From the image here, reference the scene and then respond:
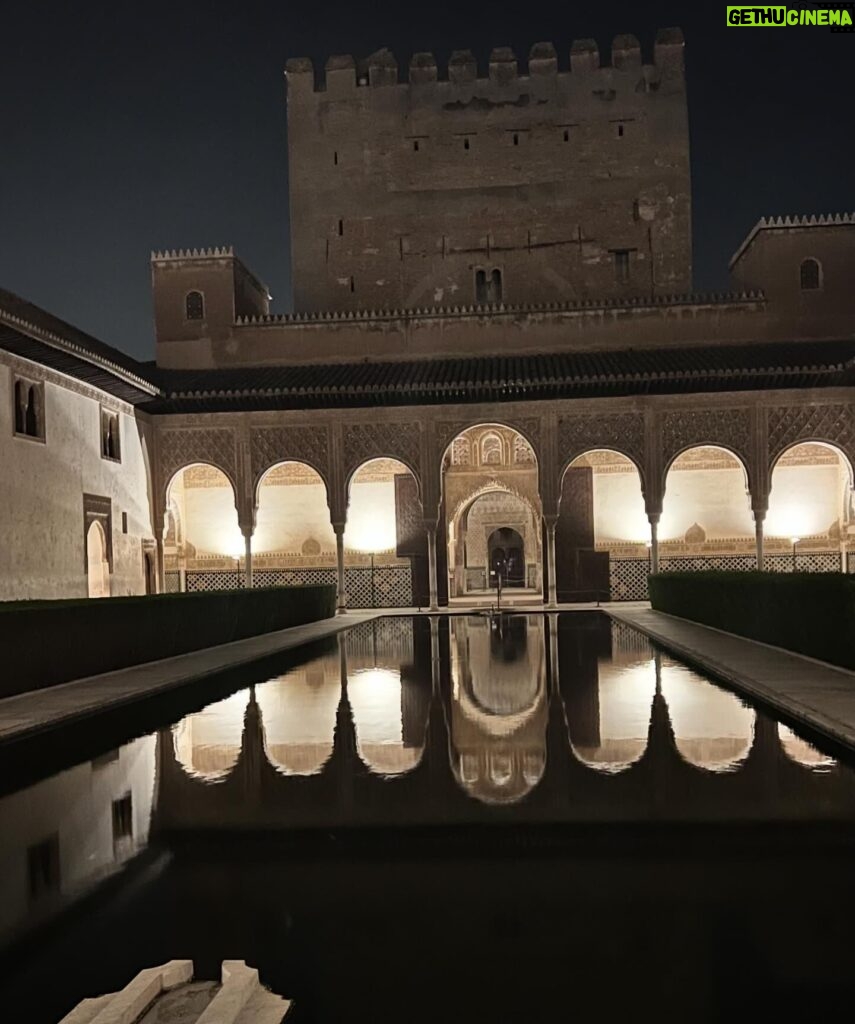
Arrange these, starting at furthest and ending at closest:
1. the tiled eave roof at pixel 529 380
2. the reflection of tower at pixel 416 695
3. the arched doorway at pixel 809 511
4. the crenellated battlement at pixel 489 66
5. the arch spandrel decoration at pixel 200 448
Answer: the crenellated battlement at pixel 489 66, the arched doorway at pixel 809 511, the arch spandrel decoration at pixel 200 448, the tiled eave roof at pixel 529 380, the reflection of tower at pixel 416 695

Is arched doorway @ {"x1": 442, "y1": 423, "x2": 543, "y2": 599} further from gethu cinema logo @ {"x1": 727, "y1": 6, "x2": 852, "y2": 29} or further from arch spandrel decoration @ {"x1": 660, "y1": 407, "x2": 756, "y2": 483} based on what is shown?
gethu cinema logo @ {"x1": 727, "y1": 6, "x2": 852, "y2": 29}

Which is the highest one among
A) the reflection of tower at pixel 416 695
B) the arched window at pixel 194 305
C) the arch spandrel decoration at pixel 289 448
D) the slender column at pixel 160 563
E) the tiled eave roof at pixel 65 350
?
the arched window at pixel 194 305

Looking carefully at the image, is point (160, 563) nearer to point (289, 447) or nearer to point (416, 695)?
point (289, 447)

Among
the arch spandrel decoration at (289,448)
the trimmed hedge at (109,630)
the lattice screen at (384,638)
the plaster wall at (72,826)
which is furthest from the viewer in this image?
the arch spandrel decoration at (289,448)

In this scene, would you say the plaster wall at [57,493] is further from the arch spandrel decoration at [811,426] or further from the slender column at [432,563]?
the arch spandrel decoration at [811,426]

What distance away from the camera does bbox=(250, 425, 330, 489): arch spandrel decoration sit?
63.4 feet

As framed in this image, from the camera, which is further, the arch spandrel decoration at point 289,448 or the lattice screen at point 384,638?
the arch spandrel decoration at point 289,448

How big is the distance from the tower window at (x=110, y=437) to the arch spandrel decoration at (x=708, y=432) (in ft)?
32.4

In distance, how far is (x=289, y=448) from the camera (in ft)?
63.6

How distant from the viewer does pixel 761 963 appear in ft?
8.45

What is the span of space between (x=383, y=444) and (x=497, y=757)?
566 inches

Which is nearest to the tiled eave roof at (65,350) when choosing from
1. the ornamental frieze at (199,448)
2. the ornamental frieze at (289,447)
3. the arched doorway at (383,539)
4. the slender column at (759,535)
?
the ornamental frieze at (199,448)

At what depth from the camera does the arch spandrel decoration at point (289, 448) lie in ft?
63.4

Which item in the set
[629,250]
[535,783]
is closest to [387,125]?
[629,250]
